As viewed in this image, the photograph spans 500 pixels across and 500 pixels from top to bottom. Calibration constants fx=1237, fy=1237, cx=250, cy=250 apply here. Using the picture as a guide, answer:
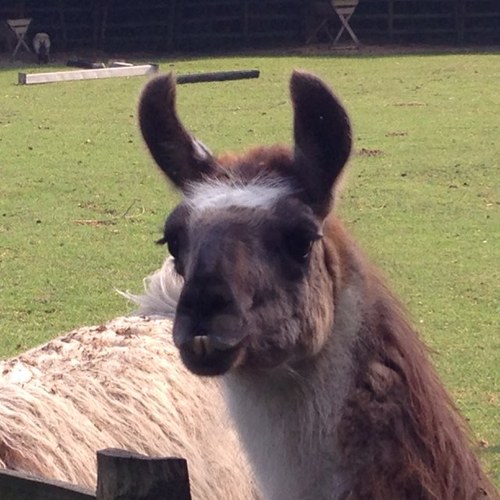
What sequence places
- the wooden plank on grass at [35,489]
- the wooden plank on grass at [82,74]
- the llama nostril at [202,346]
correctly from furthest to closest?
the wooden plank on grass at [82,74] → the llama nostril at [202,346] → the wooden plank on grass at [35,489]

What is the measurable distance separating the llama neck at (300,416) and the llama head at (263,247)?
0.18ft

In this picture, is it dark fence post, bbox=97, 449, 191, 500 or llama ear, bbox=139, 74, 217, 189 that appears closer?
dark fence post, bbox=97, 449, 191, 500

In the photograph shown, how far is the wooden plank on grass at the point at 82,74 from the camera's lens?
2672 cm

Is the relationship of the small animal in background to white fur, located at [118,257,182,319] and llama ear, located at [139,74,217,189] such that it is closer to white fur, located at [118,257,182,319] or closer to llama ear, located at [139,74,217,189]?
white fur, located at [118,257,182,319]

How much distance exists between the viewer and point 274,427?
3309mm

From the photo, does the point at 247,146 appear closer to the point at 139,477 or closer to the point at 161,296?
the point at 161,296

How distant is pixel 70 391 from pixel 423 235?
25.3 feet

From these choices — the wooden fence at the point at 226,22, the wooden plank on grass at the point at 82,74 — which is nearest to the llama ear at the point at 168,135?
the wooden plank on grass at the point at 82,74

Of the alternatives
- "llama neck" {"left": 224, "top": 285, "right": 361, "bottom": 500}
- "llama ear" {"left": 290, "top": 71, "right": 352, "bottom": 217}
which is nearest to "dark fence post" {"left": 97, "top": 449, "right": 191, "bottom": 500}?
"llama neck" {"left": 224, "top": 285, "right": 361, "bottom": 500}

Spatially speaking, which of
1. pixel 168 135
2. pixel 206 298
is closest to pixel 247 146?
pixel 168 135

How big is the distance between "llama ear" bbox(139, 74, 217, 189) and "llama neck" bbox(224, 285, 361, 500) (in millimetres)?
625

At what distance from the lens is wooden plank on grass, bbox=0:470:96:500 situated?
8.89ft

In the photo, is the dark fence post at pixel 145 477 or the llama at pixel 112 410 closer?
the dark fence post at pixel 145 477

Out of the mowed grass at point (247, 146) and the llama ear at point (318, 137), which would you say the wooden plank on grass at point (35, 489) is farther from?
the mowed grass at point (247, 146)
